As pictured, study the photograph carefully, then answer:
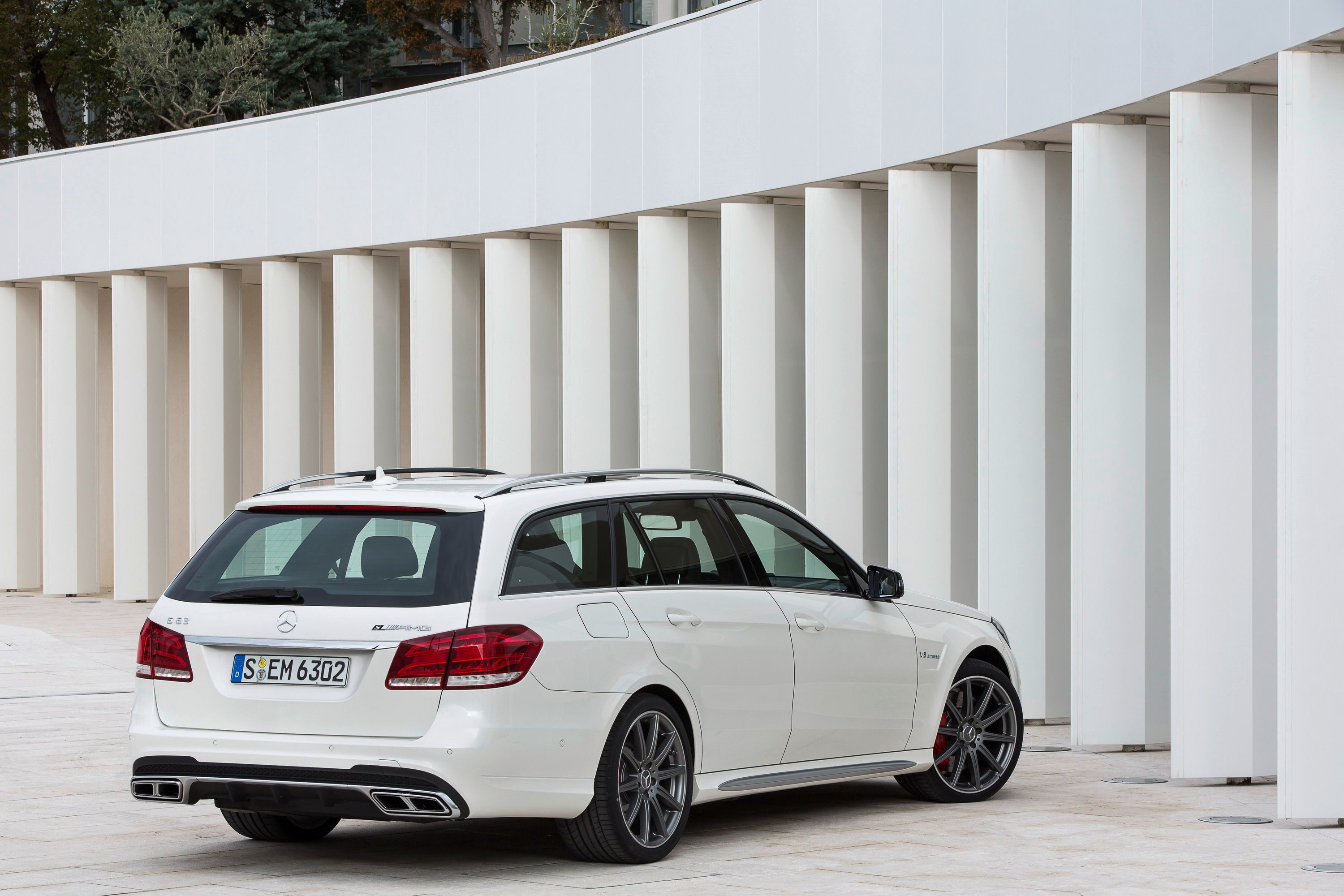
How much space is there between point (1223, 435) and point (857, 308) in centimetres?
488

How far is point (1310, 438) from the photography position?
830 cm

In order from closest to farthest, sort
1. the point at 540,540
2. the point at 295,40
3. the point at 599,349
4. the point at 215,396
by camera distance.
A: the point at 540,540, the point at 599,349, the point at 215,396, the point at 295,40

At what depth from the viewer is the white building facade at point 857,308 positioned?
9.54m

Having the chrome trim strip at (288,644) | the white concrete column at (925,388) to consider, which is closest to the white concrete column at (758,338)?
the white concrete column at (925,388)

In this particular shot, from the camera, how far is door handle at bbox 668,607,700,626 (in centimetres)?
739

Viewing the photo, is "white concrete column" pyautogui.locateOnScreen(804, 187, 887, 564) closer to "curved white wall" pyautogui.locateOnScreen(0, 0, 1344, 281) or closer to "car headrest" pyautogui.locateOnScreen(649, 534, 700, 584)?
"curved white wall" pyautogui.locateOnScreen(0, 0, 1344, 281)

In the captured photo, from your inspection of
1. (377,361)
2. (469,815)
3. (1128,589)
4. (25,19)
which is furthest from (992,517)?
(25,19)

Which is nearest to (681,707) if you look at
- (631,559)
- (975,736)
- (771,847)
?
(631,559)

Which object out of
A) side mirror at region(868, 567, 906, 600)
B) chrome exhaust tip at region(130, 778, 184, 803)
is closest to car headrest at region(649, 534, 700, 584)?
side mirror at region(868, 567, 906, 600)

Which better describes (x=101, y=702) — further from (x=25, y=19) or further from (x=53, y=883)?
(x=25, y=19)

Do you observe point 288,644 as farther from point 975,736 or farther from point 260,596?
point 975,736

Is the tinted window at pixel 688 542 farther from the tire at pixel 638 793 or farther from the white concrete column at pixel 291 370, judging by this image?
the white concrete column at pixel 291 370

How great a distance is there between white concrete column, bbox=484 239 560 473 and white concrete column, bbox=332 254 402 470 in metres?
2.22

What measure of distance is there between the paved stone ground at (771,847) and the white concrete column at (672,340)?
6.30 m
